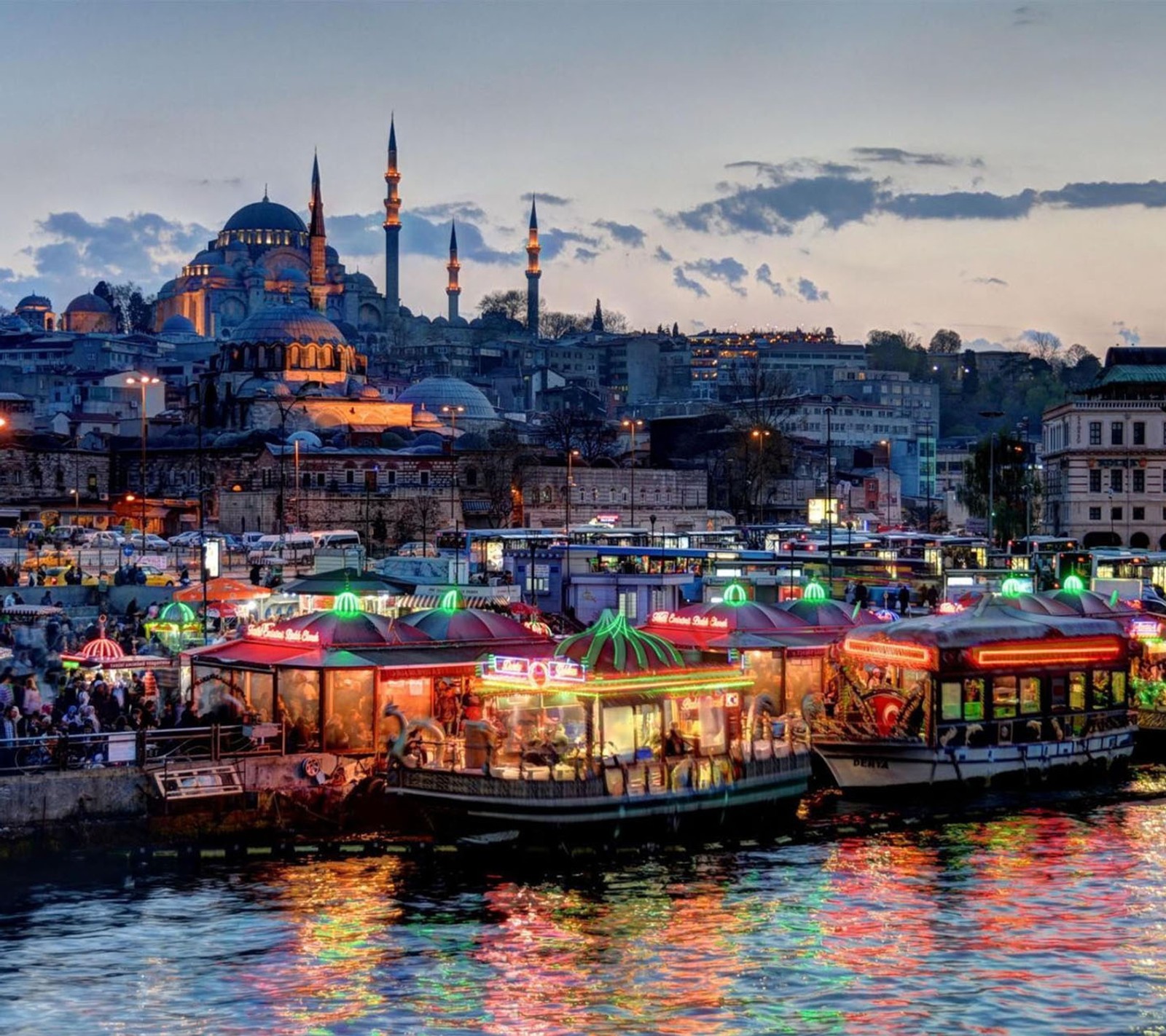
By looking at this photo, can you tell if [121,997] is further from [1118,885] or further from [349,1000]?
[1118,885]

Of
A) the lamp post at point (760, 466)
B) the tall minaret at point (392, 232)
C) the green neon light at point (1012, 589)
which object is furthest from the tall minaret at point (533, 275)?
the green neon light at point (1012, 589)

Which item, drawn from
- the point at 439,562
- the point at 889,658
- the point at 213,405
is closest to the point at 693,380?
the point at 213,405

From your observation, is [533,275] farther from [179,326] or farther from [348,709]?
[348,709]

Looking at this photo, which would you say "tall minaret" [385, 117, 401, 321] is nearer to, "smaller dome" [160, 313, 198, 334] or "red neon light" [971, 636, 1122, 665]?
"smaller dome" [160, 313, 198, 334]

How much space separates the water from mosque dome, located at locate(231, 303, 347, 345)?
94242mm

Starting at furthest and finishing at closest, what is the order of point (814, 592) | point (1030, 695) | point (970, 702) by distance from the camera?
point (814, 592) < point (1030, 695) < point (970, 702)

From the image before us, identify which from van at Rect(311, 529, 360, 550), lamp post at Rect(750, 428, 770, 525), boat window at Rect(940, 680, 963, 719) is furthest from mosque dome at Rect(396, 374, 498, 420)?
boat window at Rect(940, 680, 963, 719)

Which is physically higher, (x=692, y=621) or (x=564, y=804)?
(x=692, y=621)

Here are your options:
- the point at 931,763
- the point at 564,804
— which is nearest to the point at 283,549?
the point at 931,763

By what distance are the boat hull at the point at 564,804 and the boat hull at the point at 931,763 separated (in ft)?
10.4

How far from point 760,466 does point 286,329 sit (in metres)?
35.9

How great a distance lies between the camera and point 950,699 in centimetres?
2498

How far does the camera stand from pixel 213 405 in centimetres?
11156

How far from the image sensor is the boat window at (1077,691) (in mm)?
26391
